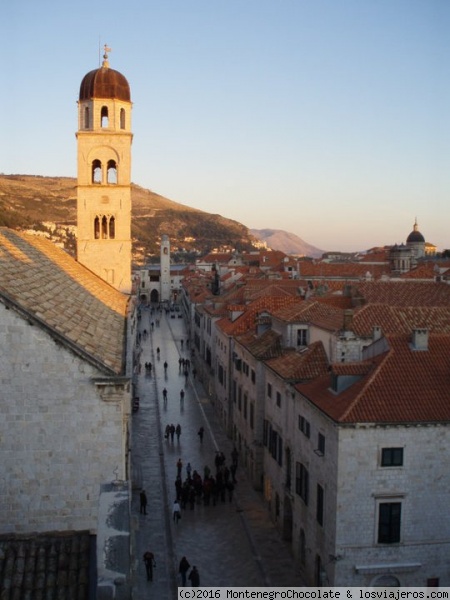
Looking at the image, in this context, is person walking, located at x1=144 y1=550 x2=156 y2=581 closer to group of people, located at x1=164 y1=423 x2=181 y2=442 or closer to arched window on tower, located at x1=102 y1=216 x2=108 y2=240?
group of people, located at x1=164 y1=423 x2=181 y2=442

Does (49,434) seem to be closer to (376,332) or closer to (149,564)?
(149,564)

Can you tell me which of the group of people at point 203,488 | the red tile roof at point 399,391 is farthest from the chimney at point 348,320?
the group of people at point 203,488

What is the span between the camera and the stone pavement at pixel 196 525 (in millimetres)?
22250

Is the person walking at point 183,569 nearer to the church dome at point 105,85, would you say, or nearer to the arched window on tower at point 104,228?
the arched window on tower at point 104,228

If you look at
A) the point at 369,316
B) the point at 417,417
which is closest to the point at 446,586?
the point at 417,417

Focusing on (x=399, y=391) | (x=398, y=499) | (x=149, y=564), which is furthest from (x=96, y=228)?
(x=398, y=499)

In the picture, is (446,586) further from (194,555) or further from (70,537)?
(70,537)

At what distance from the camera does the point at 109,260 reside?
4031 centimetres

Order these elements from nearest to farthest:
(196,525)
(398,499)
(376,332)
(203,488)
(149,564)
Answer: (398,499) < (149,564) < (376,332) < (196,525) < (203,488)

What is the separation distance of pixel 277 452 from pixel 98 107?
867 inches

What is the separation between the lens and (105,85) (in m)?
37.7

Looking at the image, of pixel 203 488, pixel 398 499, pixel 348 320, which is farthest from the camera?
pixel 203 488

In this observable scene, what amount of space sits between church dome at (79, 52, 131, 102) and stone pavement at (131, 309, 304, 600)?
1957 cm

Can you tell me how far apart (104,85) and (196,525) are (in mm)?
24346
